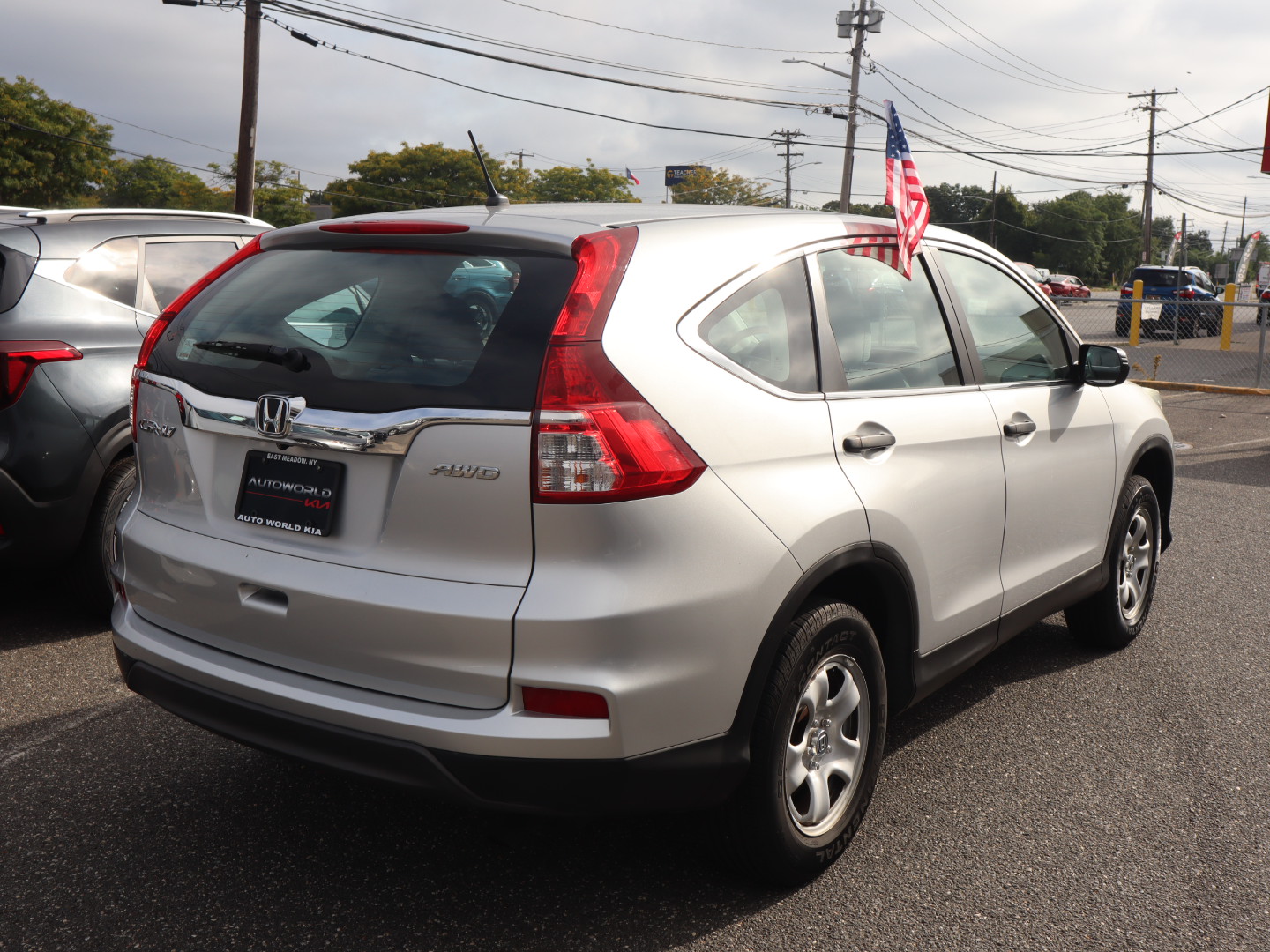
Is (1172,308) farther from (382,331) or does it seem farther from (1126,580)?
(382,331)

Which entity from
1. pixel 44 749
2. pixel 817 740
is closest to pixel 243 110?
pixel 44 749

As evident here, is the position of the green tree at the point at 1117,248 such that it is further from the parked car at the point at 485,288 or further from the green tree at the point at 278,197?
the parked car at the point at 485,288

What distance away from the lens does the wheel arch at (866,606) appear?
2598 millimetres

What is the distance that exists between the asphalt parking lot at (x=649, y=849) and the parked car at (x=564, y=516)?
29cm

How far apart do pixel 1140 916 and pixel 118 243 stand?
195 inches

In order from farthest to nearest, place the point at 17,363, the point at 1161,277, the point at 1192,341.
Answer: the point at 1161,277
the point at 1192,341
the point at 17,363

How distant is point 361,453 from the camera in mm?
2469

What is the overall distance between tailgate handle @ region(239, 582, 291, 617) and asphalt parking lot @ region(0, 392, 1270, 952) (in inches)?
16.9

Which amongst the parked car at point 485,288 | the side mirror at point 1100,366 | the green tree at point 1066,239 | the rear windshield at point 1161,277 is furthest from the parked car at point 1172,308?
the green tree at point 1066,239

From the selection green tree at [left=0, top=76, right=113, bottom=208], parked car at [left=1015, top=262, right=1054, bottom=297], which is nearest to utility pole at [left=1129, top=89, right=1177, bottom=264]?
parked car at [left=1015, top=262, right=1054, bottom=297]

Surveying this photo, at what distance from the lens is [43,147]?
2108 inches

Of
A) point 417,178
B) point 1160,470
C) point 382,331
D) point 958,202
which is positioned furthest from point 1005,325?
point 958,202

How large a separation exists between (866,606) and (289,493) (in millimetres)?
1592

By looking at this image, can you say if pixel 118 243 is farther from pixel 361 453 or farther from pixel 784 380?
pixel 784 380
